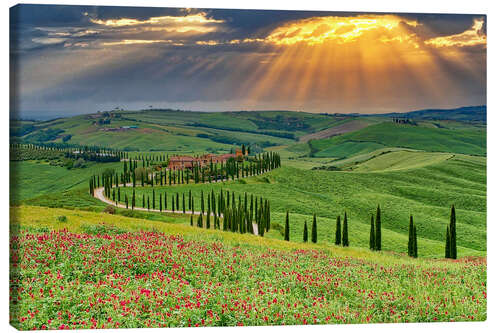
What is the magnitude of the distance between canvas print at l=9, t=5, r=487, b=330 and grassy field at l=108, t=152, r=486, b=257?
20 centimetres

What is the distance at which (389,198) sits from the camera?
110 feet

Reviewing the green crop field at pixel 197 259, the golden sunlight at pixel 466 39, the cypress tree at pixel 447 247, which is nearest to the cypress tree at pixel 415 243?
the green crop field at pixel 197 259

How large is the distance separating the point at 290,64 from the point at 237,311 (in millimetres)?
11646

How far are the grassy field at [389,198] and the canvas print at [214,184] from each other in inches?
7.8

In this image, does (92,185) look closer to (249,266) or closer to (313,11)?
(249,266)

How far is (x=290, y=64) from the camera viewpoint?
20.6 meters

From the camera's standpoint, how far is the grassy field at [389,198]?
22047 millimetres

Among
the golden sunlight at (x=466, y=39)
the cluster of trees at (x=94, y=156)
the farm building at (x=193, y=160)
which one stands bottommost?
the farm building at (x=193, y=160)

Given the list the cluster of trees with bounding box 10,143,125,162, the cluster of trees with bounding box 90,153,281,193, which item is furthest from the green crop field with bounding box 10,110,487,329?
the cluster of trees with bounding box 90,153,281,193

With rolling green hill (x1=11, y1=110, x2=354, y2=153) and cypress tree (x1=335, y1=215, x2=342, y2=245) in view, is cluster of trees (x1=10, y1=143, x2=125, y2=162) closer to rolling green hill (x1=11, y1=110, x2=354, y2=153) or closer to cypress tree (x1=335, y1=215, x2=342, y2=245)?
rolling green hill (x1=11, y1=110, x2=354, y2=153)

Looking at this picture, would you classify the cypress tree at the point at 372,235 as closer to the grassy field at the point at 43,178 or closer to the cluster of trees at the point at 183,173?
the cluster of trees at the point at 183,173

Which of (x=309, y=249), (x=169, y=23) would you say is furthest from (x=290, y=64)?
(x=309, y=249)

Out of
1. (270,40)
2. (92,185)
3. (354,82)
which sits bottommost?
(92,185)

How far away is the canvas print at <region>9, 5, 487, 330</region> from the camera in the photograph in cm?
1340
